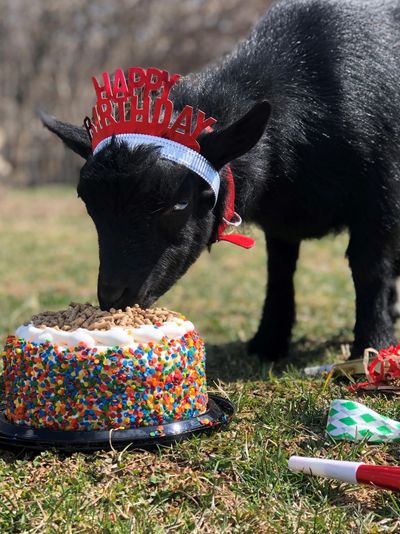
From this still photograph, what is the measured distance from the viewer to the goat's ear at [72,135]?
3357 millimetres

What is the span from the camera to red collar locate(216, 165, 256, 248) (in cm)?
325

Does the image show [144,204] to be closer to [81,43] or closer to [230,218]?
[230,218]

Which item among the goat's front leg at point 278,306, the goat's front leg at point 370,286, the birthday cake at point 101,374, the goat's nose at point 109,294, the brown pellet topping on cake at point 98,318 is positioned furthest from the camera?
the goat's front leg at point 278,306

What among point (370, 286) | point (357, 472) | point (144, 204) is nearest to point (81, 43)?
point (370, 286)

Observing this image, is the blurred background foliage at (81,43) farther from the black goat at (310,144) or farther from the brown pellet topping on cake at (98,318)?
the brown pellet topping on cake at (98,318)

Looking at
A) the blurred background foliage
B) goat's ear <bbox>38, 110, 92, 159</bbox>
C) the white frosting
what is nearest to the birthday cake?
the white frosting

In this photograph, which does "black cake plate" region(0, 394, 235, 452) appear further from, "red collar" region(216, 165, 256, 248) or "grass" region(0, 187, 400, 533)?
"red collar" region(216, 165, 256, 248)

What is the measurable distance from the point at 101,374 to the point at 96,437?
0.71ft

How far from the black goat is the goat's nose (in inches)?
6.5

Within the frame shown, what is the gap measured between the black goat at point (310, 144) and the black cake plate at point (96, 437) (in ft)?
2.00

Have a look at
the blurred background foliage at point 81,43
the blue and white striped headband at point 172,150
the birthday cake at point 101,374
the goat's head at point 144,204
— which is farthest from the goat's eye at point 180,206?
the blurred background foliage at point 81,43

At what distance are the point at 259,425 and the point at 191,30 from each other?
23090 millimetres


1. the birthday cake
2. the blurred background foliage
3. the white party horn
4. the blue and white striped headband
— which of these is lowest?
the white party horn

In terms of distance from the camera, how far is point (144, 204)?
2.96 metres
